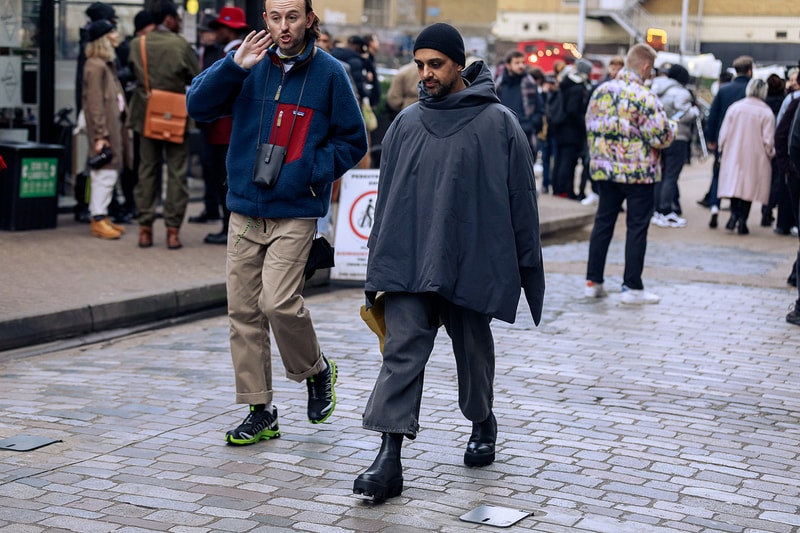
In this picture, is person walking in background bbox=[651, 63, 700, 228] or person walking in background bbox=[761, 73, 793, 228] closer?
person walking in background bbox=[761, 73, 793, 228]

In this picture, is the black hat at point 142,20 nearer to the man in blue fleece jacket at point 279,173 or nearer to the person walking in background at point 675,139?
the man in blue fleece jacket at point 279,173

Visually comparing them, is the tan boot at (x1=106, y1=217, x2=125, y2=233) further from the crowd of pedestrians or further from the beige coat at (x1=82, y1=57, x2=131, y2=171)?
the crowd of pedestrians

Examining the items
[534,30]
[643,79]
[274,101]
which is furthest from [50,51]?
[534,30]

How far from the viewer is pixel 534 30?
4981cm

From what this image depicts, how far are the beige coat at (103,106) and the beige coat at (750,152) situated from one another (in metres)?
7.09

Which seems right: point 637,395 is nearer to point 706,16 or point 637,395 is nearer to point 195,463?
point 195,463

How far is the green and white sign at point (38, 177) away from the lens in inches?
448

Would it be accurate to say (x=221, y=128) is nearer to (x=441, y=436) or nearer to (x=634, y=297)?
(x=634, y=297)

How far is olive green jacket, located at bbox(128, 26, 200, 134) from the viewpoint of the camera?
10.7 m

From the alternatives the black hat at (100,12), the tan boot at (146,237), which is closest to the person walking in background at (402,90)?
the black hat at (100,12)

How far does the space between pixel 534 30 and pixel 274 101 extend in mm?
45410

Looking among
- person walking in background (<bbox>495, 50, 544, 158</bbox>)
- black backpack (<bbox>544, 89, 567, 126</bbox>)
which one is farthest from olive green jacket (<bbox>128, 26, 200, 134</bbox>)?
black backpack (<bbox>544, 89, 567, 126</bbox>)

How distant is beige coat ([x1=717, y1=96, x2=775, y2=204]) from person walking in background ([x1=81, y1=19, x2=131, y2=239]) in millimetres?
7065

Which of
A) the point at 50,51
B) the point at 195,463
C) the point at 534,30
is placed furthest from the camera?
the point at 534,30
